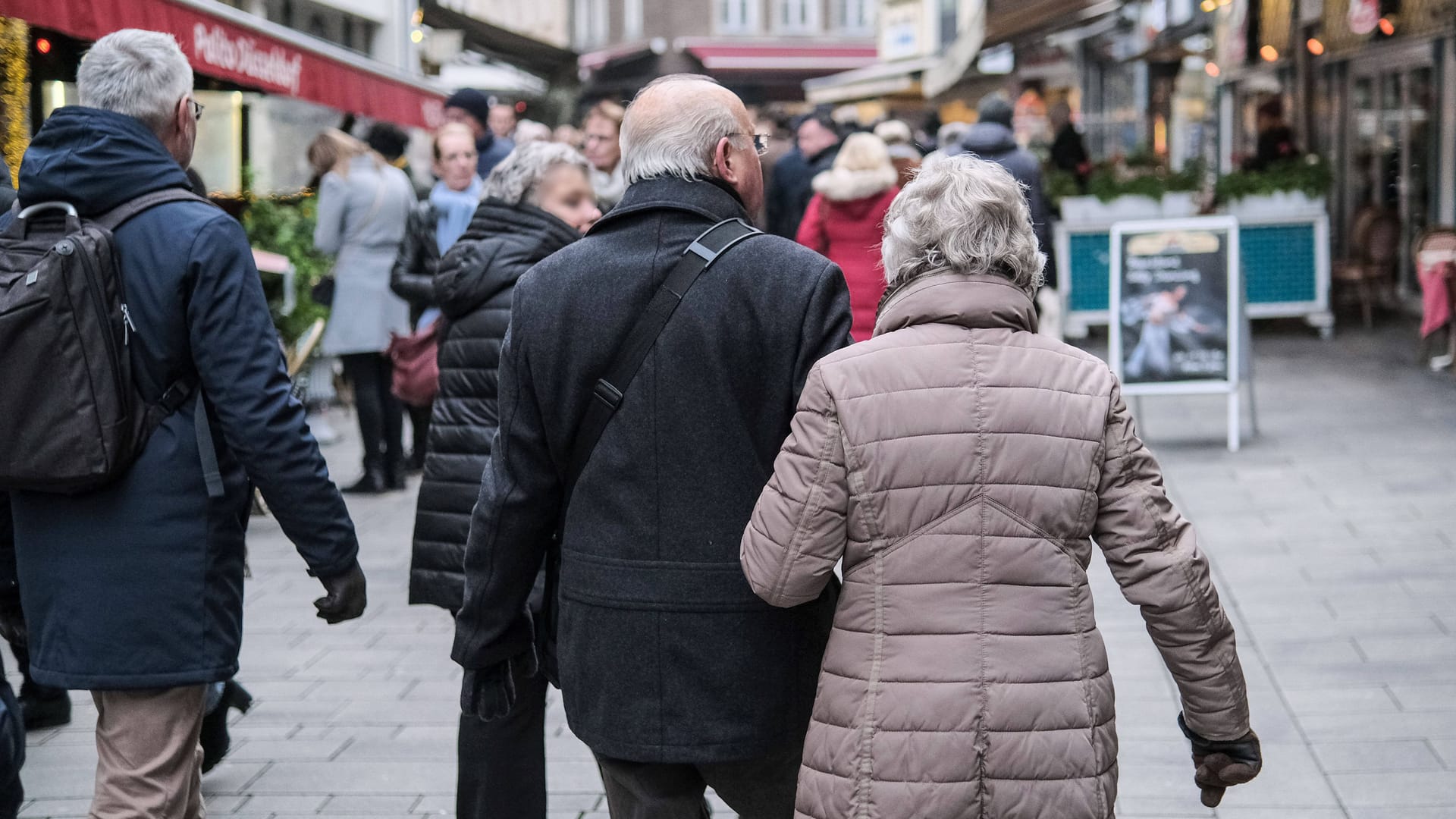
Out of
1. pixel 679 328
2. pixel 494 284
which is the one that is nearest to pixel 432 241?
pixel 494 284

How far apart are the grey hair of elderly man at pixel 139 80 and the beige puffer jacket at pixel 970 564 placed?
151cm

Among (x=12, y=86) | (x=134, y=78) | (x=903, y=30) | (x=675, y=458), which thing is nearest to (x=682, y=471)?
(x=675, y=458)

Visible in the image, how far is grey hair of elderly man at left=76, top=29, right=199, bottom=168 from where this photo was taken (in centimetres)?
332

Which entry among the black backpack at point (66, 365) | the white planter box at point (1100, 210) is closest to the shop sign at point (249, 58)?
the black backpack at point (66, 365)

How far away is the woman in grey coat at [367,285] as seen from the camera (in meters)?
8.85

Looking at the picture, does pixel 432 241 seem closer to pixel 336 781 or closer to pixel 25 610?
pixel 336 781

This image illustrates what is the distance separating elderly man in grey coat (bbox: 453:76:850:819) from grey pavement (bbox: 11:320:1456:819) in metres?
1.54

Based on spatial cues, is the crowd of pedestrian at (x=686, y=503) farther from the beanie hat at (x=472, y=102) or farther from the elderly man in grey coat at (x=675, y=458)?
the beanie hat at (x=472, y=102)

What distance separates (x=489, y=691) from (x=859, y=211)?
5215 millimetres

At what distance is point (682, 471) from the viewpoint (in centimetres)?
282

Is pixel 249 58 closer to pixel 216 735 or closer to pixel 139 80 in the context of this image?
pixel 216 735

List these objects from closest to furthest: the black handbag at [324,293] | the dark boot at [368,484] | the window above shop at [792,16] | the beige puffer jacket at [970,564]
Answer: the beige puffer jacket at [970,564] → the dark boot at [368,484] → the black handbag at [324,293] → the window above shop at [792,16]

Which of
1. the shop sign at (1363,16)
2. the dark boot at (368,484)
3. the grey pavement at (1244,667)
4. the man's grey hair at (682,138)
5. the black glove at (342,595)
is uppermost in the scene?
the shop sign at (1363,16)

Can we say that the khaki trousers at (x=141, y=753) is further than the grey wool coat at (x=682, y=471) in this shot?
Yes
